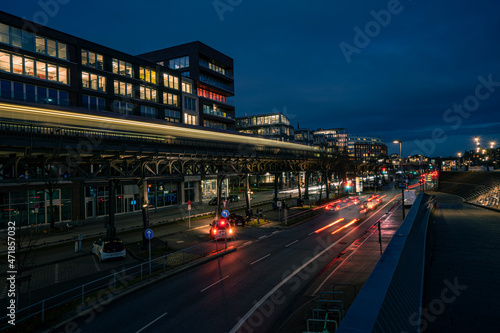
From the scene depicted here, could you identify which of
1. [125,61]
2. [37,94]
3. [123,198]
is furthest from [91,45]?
[123,198]

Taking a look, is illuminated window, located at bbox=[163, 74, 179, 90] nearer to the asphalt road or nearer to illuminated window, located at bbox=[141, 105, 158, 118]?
illuminated window, located at bbox=[141, 105, 158, 118]

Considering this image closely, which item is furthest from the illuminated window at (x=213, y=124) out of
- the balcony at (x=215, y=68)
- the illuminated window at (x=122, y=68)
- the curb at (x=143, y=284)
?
the curb at (x=143, y=284)

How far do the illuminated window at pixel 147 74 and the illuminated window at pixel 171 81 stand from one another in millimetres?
2322

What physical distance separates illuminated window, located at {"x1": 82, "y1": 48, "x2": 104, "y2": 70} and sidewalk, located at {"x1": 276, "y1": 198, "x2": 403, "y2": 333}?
A: 40.9 metres

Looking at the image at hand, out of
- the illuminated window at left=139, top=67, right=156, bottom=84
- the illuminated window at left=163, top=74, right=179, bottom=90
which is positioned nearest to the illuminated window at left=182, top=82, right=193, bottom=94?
the illuminated window at left=163, top=74, right=179, bottom=90

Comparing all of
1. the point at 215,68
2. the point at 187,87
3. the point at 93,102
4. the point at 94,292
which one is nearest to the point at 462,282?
the point at 94,292

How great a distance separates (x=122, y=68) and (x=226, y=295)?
42.3m

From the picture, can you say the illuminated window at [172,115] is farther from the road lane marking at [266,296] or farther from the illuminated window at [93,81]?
the road lane marking at [266,296]

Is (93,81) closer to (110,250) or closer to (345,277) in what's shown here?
(110,250)

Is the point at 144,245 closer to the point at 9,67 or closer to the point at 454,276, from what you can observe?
the point at 454,276

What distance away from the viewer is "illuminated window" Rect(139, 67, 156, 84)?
156ft

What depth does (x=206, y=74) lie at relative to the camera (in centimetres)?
6575

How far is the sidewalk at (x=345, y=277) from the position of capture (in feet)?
37.9

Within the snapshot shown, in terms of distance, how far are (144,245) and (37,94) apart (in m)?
24.8
